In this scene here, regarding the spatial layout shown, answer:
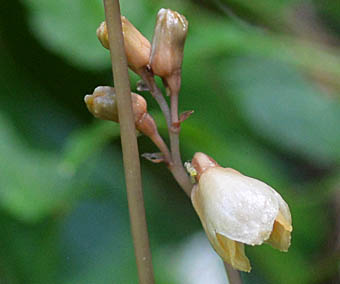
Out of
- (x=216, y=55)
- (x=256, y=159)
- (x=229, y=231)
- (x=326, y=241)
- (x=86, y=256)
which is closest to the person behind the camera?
(x=229, y=231)

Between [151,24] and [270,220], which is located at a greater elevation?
[270,220]

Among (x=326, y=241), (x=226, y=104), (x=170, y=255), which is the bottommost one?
(x=326, y=241)

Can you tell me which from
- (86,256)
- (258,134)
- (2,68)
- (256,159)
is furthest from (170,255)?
(2,68)

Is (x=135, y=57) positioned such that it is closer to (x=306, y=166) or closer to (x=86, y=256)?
(x=86, y=256)

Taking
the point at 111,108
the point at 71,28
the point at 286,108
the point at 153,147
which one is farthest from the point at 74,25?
the point at 111,108

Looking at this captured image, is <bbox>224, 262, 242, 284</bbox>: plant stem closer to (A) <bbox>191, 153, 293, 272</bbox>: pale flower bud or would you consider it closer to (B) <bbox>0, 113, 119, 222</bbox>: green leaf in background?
(A) <bbox>191, 153, 293, 272</bbox>: pale flower bud


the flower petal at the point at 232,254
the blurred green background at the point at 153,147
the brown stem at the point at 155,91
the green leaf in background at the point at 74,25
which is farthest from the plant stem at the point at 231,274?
the green leaf in background at the point at 74,25

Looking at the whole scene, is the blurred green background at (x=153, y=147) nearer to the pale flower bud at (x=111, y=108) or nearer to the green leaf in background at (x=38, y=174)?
the green leaf in background at (x=38, y=174)
